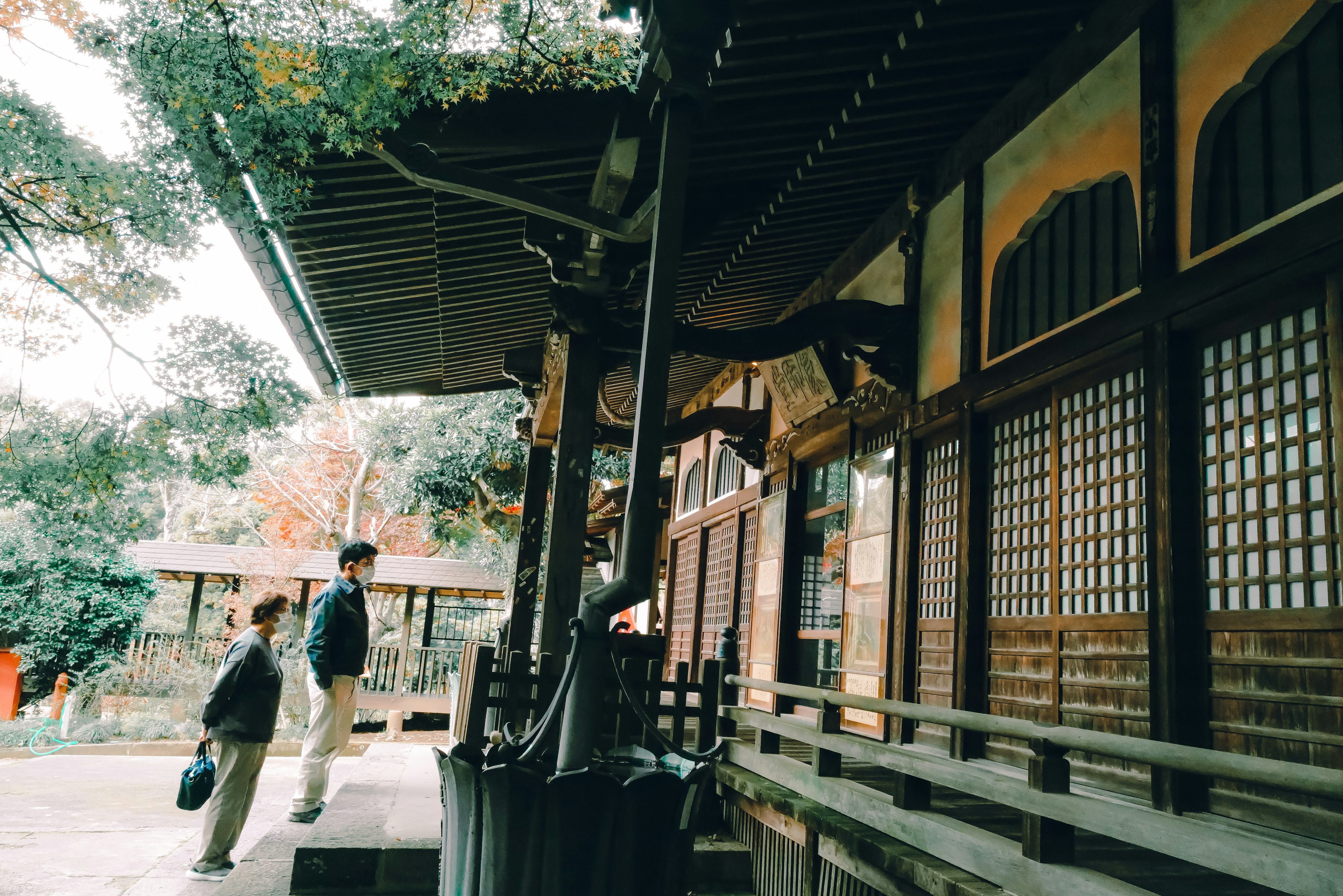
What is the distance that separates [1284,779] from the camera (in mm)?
2049

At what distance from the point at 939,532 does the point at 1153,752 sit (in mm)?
3162

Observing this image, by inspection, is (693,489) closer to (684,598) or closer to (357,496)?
(684,598)

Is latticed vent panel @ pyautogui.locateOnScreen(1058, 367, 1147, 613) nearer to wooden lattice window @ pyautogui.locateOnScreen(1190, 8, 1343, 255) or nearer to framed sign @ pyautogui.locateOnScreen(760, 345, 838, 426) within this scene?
wooden lattice window @ pyautogui.locateOnScreen(1190, 8, 1343, 255)

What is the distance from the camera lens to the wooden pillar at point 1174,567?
11.3 feet

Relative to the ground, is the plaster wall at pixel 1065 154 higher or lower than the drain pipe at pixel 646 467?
higher

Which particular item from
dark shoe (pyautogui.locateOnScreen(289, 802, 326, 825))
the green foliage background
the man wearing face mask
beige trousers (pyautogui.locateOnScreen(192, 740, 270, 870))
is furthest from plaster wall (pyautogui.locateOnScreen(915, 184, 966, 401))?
the green foliage background

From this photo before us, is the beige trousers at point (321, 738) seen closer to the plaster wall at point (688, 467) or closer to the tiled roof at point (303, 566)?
the plaster wall at point (688, 467)

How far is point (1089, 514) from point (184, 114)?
4.71 meters

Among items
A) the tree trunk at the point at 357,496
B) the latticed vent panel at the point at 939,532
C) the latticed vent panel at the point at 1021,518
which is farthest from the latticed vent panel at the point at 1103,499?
the tree trunk at the point at 357,496

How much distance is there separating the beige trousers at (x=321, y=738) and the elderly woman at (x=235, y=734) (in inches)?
20.8

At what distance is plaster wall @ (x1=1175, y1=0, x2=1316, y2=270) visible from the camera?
3.38 metres

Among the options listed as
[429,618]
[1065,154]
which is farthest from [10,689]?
[1065,154]

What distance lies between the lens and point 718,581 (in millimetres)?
10547

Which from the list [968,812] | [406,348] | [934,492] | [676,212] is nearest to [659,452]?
[676,212]
